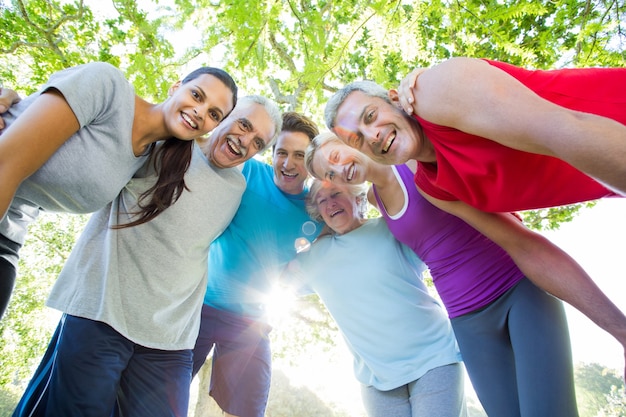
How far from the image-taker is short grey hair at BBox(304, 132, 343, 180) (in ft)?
8.82

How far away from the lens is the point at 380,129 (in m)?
1.92

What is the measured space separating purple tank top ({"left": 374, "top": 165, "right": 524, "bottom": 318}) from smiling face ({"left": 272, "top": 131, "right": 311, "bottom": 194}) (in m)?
0.91

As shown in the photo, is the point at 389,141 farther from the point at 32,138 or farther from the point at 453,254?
the point at 32,138

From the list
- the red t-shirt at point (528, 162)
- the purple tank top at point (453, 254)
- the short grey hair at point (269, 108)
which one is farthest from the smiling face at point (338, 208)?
the red t-shirt at point (528, 162)

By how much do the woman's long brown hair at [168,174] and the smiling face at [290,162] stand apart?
866 mm

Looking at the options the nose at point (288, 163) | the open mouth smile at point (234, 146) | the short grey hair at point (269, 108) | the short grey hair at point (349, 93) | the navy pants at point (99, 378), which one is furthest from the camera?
the nose at point (288, 163)

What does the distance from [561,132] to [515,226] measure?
95cm

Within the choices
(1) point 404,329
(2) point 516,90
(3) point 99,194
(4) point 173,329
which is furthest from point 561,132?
(4) point 173,329

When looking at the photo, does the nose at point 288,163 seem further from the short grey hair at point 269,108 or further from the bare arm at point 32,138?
the bare arm at point 32,138

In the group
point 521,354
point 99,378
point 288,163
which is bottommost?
point 99,378

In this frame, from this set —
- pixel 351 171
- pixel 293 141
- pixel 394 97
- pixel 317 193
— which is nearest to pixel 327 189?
pixel 317 193

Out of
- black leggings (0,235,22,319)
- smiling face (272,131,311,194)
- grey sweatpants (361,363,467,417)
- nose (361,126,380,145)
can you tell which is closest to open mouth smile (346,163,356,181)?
smiling face (272,131,311,194)

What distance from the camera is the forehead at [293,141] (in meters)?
3.05

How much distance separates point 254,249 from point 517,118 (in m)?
2.10
